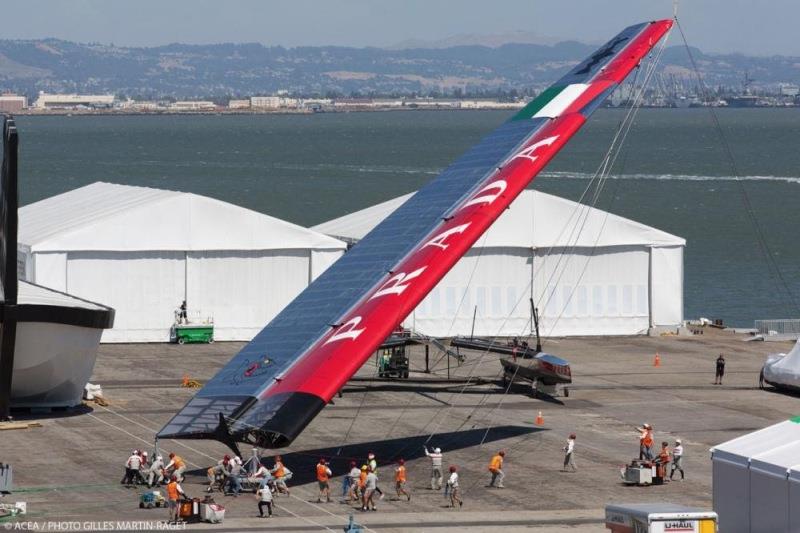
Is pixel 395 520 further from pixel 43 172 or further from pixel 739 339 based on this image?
pixel 43 172

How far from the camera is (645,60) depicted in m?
46.4

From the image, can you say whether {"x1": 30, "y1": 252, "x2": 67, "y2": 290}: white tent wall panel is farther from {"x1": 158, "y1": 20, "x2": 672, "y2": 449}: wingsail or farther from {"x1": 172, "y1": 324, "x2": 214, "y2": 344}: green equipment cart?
{"x1": 158, "y1": 20, "x2": 672, "y2": 449}: wingsail

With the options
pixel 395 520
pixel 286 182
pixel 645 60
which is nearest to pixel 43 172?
pixel 286 182

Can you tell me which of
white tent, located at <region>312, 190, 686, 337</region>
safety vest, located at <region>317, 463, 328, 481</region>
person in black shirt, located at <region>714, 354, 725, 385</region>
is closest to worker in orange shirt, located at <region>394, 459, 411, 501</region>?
safety vest, located at <region>317, 463, 328, 481</region>

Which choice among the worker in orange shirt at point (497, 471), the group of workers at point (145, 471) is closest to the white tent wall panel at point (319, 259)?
the worker in orange shirt at point (497, 471)

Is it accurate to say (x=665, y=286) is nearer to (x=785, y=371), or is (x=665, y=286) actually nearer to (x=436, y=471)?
(x=785, y=371)

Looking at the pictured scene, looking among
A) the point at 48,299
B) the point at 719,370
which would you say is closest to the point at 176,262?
the point at 48,299

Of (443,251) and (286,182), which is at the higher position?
(286,182)

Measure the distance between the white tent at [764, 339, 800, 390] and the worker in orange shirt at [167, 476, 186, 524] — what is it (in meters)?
23.2

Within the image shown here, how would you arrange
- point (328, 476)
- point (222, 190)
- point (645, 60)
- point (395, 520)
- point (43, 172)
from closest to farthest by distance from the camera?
point (395, 520), point (328, 476), point (645, 60), point (222, 190), point (43, 172)

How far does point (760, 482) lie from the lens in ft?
93.3

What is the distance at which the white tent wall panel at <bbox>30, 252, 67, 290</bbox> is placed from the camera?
57125 mm

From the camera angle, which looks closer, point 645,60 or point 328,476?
point 328,476

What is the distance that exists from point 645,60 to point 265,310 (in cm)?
1962
